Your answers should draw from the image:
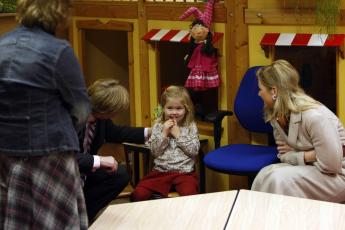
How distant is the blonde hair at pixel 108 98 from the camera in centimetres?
Result: 298

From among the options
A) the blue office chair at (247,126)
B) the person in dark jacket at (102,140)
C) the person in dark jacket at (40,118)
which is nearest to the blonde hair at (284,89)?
the blue office chair at (247,126)

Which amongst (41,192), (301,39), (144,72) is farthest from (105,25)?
(41,192)

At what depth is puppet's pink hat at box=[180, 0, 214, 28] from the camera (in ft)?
13.6

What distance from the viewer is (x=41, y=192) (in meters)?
2.20

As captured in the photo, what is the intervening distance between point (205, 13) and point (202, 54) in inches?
10.6

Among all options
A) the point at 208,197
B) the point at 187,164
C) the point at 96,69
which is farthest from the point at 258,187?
the point at 96,69

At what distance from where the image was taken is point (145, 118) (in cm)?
479

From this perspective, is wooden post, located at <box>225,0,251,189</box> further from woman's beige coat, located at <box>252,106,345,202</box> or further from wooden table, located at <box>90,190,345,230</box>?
wooden table, located at <box>90,190,345,230</box>

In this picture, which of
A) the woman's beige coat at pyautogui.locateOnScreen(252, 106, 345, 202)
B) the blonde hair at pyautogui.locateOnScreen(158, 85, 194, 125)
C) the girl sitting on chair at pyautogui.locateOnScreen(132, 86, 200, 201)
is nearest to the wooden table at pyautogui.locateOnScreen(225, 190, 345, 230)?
the woman's beige coat at pyautogui.locateOnScreen(252, 106, 345, 202)

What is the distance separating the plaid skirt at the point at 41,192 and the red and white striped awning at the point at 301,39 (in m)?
1.98

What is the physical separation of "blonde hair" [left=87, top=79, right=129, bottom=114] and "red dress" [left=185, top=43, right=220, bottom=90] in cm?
124

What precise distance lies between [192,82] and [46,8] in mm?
2133

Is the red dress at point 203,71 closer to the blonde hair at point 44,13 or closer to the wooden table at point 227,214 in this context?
the wooden table at point 227,214

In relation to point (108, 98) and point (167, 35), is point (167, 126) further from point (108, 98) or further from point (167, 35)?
point (167, 35)
